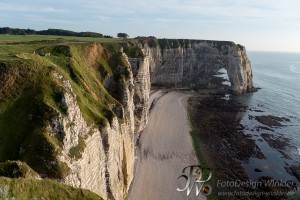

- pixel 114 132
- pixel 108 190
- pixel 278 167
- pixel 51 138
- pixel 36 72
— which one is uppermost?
pixel 36 72

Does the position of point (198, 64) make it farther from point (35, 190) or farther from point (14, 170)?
point (35, 190)

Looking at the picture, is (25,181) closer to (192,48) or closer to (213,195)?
(213,195)

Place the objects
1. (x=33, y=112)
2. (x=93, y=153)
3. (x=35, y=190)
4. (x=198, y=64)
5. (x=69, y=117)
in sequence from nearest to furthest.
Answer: (x=35, y=190) → (x=33, y=112) → (x=69, y=117) → (x=93, y=153) → (x=198, y=64)

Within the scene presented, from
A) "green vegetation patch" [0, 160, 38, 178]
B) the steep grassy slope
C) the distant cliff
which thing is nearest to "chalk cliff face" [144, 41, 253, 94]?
the distant cliff

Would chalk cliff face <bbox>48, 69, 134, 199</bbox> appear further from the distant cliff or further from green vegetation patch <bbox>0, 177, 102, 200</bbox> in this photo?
green vegetation patch <bbox>0, 177, 102, 200</bbox>

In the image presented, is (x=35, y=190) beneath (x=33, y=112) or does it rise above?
beneath

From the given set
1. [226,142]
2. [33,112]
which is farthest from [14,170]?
[226,142]

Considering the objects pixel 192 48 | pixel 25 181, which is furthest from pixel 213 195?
pixel 192 48

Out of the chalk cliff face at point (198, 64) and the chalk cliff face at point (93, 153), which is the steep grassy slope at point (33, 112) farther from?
the chalk cliff face at point (198, 64)
